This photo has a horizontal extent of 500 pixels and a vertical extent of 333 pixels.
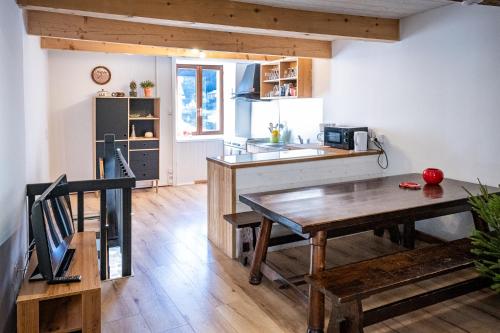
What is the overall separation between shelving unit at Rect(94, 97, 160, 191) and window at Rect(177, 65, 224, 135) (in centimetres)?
72

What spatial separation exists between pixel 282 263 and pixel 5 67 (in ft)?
8.85

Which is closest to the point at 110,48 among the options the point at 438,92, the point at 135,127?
the point at 135,127

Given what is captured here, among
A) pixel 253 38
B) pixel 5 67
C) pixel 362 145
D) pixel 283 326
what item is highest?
pixel 253 38

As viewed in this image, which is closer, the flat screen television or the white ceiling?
the flat screen television

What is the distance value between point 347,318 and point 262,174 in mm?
1866

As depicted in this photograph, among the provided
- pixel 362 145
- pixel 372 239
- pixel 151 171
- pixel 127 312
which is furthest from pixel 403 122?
pixel 151 171

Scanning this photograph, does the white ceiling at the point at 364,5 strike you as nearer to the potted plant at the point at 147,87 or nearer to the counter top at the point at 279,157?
the counter top at the point at 279,157

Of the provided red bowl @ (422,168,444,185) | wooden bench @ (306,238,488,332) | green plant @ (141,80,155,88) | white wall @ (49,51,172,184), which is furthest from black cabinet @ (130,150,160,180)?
wooden bench @ (306,238,488,332)

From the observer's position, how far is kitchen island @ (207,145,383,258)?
394 cm

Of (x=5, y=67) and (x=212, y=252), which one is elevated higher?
(x=5, y=67)

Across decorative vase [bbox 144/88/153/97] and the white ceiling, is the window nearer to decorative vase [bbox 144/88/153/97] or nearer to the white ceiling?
decorative vase [bbox 144/88/153/97]

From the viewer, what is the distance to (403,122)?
4570 millimetres

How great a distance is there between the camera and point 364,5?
387 cm

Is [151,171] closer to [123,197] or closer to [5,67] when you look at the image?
[123,197]
